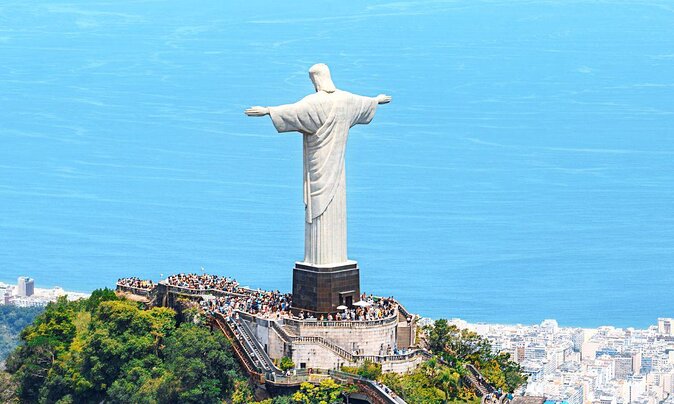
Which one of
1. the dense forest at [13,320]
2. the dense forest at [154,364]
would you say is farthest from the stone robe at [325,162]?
the dense forest at [13,320]

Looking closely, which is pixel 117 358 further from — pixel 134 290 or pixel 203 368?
pixel 134 290

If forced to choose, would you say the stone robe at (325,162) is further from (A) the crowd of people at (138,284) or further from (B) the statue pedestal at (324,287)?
(A) the crowd of people at (138,284)

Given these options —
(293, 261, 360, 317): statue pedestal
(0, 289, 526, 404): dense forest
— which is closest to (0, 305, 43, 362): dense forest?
(0, 289, 526, 404): dense forest

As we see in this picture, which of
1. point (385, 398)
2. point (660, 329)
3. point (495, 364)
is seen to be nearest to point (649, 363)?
point (660, 329)

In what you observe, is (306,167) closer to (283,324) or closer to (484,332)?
(283,324)

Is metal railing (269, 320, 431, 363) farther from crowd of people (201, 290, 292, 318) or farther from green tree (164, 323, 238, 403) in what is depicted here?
green tree (164, 323, 238, 403)
